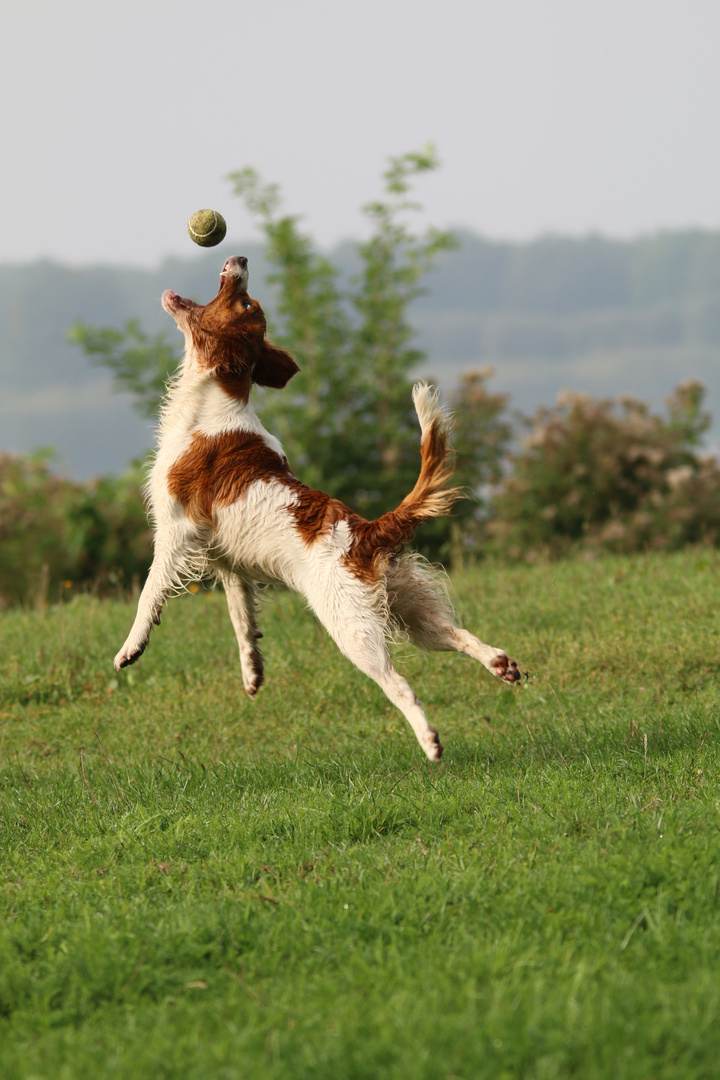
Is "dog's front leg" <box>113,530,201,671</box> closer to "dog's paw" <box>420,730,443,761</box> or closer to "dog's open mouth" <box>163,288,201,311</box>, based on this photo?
"dog's open mouth" <box>163,288,201,311</box>

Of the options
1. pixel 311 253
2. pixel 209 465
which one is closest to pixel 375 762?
pixel 209 465

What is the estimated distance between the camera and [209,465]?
4.57m

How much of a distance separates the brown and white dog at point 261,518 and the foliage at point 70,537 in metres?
6.74

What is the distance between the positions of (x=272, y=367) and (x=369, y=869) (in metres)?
2.39

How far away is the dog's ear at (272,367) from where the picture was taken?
191 inches

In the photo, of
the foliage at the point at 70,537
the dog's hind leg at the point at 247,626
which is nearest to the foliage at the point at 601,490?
the foliage at the point at 70,537

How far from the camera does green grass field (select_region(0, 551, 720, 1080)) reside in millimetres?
2461

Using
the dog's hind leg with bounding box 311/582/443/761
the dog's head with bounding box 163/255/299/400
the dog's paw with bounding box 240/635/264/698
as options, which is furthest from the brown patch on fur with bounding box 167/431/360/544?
the dog's paw with bounding box 240/635/264/698

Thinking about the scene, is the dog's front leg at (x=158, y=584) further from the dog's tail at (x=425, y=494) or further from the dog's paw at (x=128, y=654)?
the dog's tail at (x=425, y=494)

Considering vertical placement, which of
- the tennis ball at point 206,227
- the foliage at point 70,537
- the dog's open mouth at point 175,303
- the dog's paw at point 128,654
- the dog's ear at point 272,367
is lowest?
the foliage at point 70,537

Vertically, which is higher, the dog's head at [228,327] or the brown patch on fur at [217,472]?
the dog's head at [228,327]

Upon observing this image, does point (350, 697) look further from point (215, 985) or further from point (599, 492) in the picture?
point (599, 492)

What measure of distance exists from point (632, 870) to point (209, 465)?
7.96ft

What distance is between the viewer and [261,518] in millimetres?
4441
